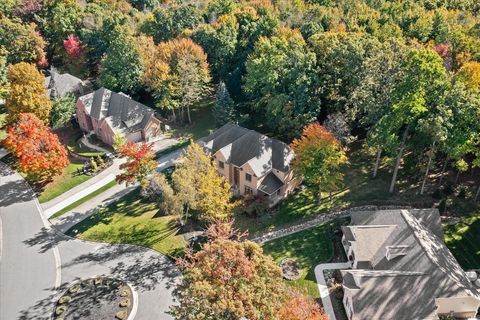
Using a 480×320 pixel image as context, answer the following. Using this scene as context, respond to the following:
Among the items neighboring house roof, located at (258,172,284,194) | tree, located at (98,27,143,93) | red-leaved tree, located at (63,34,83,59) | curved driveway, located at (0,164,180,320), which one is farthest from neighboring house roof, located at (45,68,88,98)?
neighboring house roof, located at (258,172,284,194)

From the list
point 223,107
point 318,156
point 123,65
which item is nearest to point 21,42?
point 123,65

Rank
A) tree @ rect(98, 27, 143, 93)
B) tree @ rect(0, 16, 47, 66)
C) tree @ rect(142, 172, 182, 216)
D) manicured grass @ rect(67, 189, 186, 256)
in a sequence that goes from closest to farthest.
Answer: tree @ rect(142, 172, 182, 216) → manicured grass @ rect(67, 189, 186, 256) → tree @ rect(98, 27, 143, 93) → tree @ rect(0, 16, 47, 66)

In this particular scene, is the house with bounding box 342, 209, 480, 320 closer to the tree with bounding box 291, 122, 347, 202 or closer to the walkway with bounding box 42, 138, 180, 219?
the tree with bounding box 291, 122, 347, 202

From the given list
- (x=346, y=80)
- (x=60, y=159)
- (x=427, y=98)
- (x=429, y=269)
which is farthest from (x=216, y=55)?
(x=429, y=269)

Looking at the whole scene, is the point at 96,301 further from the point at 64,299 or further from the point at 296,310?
the point at 296,310

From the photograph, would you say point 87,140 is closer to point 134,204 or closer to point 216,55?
point 134,204
